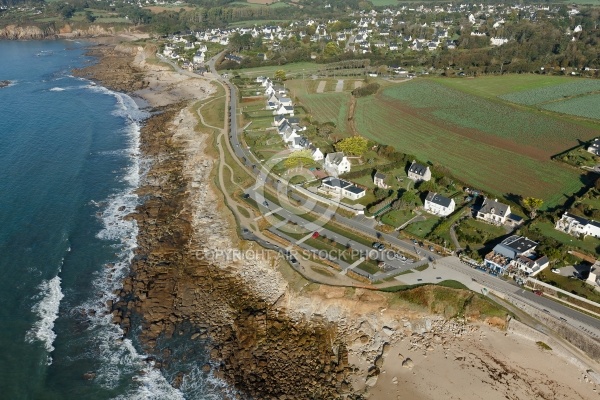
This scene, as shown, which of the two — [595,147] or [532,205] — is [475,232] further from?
[595,147]

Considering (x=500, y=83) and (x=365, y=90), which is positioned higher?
(x=365, y=90)

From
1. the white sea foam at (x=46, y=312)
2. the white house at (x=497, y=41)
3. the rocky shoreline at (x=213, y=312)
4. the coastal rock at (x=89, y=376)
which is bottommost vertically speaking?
the coastal rock at (x=89, y=376)

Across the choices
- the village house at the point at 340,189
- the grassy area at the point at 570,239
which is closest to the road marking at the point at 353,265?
the village house at the point at 340,189

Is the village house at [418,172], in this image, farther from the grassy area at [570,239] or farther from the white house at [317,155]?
the grassy area at [570,239]

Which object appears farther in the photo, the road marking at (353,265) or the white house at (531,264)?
the road marking at (353,265)

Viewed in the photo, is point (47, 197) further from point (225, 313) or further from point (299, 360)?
point (299, 360)
